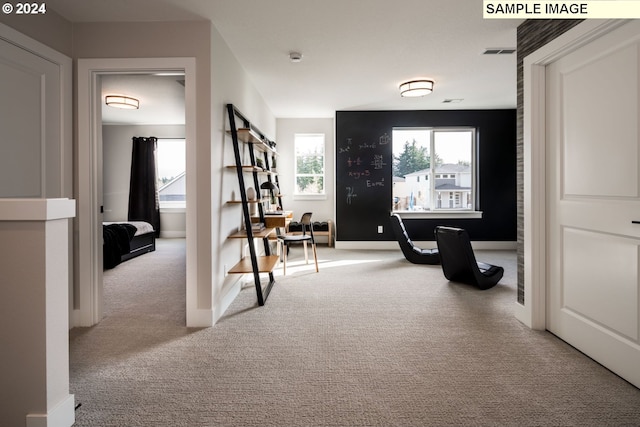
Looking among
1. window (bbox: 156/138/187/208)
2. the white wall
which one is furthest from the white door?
window (bbox: 156/138/187/208)

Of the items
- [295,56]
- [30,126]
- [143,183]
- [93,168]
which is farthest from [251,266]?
[143,183]

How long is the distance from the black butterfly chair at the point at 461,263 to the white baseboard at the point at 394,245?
7.82ft

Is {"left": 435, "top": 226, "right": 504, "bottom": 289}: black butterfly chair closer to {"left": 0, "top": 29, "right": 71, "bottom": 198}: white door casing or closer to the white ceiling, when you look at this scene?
the white ceiling

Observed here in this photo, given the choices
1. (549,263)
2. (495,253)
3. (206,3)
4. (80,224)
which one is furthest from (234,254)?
(495,253)

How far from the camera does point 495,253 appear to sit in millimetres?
6156

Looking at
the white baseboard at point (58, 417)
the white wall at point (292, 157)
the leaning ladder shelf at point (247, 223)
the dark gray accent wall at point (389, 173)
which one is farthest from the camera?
Result: the white wall at point (292, 157)

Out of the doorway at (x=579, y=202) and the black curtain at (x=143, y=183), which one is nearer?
the doorway at (x=579, y=202)

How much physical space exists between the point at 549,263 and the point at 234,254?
9.26 feet

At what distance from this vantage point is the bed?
5105mm

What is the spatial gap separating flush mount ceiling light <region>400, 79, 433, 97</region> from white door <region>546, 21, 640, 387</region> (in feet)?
6.85

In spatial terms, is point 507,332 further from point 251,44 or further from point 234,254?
point 251,44

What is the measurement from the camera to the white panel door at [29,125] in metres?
2.41

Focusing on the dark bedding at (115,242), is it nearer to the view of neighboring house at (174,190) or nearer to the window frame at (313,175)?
the view of neighboring house at (174,190)

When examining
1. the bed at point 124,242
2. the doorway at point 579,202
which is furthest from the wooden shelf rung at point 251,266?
the bed at point 124,242
